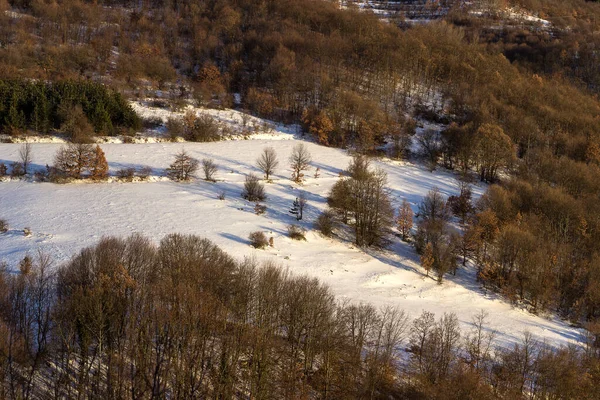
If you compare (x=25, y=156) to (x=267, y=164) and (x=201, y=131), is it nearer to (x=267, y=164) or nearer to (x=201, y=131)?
(x=201, y=131)

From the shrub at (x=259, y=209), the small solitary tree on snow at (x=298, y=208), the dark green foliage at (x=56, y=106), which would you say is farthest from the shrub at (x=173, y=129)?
the small solitary tree on snow at (x=298, y=208)

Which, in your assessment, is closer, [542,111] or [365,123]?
[365,123]

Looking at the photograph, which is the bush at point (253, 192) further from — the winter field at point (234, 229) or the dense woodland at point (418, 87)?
the dense woodland at point (418, 87)

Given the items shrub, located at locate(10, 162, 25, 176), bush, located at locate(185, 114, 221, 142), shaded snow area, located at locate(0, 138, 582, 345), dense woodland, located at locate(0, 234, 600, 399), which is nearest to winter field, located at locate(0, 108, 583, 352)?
shaded snow area, located at locate(0, 138, 582, 345)

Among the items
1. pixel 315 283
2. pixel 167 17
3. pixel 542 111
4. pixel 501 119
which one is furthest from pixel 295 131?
pixel 167 17

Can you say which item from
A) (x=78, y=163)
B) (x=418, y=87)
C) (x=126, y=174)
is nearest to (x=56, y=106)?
(x=78, y=163)

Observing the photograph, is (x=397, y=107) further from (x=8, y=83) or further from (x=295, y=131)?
(x=8, y=83)
